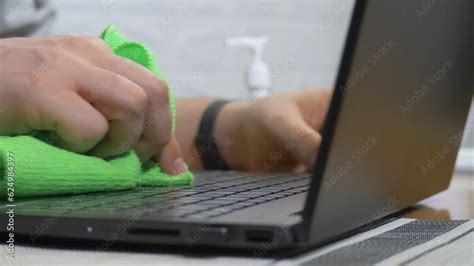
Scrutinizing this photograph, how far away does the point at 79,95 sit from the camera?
56cm

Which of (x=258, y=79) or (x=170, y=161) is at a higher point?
(x=170, y=161)

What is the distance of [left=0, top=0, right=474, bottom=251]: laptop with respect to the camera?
39 cm

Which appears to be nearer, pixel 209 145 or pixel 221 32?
pixel 209 145

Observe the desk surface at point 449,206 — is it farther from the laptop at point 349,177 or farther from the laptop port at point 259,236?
the laptop port at point 259,236

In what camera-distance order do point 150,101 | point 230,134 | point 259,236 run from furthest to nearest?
point 230,134 < point 150,101 < point 259,236

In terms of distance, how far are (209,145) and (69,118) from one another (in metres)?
0.44

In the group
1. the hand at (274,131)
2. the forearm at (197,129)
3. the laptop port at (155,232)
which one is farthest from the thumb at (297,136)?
the laptop port at (155,232)

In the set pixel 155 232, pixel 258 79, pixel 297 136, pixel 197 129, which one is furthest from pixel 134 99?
pixel 258 79

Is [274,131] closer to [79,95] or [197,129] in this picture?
[197,129]

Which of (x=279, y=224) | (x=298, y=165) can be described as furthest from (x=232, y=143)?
(x=279, y=224)

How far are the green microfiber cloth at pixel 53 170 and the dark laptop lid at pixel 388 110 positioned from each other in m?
0.23

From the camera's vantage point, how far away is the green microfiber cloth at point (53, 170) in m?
0.54

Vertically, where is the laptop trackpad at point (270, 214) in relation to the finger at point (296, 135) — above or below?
above

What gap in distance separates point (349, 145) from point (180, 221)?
0.36ft
